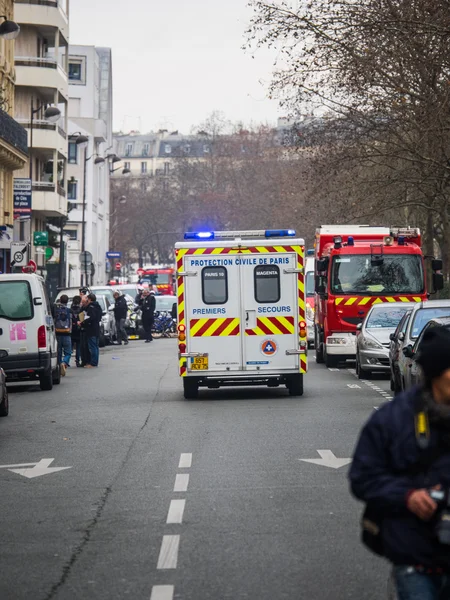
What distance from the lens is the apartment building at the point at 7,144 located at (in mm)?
49531

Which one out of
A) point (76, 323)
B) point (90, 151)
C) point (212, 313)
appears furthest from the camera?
point (90, 151)

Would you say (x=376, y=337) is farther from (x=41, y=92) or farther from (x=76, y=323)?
(x=41, y=92)

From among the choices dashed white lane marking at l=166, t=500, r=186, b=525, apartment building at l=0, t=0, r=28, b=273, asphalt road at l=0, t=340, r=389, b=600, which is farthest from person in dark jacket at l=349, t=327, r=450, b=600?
apartment building at l=0, t=0, r=28, b=273

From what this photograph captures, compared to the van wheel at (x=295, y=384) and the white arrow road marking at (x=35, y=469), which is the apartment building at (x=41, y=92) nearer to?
the van wheel at (x=295, y=384)

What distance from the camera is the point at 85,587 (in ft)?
25.5

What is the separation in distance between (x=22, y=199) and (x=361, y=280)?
18834mm

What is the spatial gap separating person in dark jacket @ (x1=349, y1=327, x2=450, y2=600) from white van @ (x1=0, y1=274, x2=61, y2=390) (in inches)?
845

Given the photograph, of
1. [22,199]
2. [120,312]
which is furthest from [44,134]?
[120,312]

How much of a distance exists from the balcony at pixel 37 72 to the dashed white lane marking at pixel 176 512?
56672mm

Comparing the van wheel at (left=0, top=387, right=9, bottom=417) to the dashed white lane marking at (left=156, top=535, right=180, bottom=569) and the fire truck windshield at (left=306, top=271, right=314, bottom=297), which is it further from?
the fire truck windshield at (left=306, top=271, right=314, bottom=297)

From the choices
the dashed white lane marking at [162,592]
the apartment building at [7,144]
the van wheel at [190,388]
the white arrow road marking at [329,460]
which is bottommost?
the van wheel at [190,388]

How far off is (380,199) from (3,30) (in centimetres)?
1302

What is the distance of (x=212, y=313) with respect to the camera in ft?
75.2

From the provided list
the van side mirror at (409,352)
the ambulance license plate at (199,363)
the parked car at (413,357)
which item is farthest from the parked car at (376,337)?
the van side mirror at (409,352)
